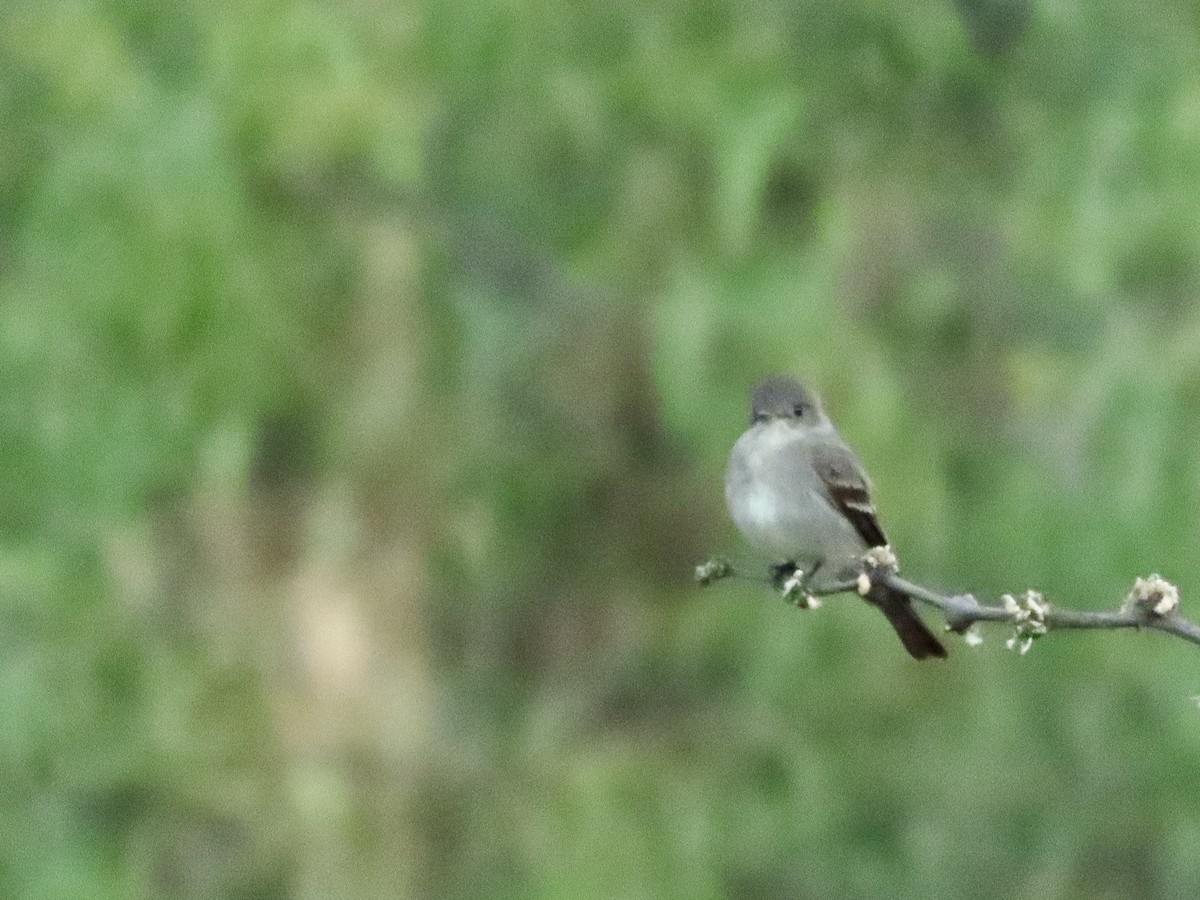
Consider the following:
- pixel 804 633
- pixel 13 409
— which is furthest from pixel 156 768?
pixel 804 633

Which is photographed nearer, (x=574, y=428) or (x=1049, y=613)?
(x=1049, y=613)

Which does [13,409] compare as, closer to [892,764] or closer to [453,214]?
[453,214]

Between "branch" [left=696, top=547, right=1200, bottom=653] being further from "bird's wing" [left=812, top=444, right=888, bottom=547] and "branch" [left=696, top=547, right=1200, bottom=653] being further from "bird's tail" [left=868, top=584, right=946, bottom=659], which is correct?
"bird's wing" [left=812, top=444, right=888, bottom=547]

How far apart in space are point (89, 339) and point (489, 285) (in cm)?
153

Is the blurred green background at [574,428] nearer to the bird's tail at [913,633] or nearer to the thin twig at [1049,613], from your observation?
the bird's tail at [913,633]

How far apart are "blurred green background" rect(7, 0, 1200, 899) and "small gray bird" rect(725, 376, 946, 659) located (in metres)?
0.67

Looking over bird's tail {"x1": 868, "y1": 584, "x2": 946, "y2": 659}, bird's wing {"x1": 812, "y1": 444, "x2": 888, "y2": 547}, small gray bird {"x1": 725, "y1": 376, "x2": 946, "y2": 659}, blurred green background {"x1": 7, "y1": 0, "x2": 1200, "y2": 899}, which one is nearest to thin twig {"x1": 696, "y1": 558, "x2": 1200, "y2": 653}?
bird's tail {"x1": 868, "y1": 584, "x2": 946, "y2": 659}

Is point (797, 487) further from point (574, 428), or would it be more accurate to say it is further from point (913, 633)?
point (574, 428)

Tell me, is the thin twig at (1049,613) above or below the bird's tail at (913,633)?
below

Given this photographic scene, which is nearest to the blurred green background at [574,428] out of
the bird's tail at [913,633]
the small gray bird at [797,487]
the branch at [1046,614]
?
the small gray bird at [797,487]

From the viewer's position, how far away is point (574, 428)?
26.2 feet

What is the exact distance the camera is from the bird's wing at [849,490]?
15.9 feet

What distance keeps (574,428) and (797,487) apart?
10.4 ft

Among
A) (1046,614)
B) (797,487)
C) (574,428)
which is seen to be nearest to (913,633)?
(797,487)
